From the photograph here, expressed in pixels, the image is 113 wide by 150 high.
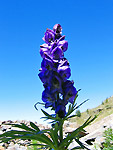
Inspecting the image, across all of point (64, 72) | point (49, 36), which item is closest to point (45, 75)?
point (64, 72)

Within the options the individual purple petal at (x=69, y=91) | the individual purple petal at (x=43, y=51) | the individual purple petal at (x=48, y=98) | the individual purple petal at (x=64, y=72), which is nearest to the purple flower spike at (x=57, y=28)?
the individual purple petal at (x=43, y=51)

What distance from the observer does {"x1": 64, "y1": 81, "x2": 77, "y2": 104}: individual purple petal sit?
94.7 inches

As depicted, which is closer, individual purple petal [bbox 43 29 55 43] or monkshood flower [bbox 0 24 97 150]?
monkshood flower [bbox 0 24 97 150]

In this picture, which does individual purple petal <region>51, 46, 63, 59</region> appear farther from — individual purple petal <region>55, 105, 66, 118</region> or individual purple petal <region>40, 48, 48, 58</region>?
individual purple petal <region>55, 105, 66, 118</region>

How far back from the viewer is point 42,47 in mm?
2588

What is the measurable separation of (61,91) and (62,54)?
499mm

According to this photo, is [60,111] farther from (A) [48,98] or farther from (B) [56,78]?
(B) [56,78]

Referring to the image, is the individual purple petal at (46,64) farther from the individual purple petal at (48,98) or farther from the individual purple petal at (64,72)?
the individual purple petal at (48,98)

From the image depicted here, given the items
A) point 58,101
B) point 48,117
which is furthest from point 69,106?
point 48,117

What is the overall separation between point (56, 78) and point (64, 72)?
12cm

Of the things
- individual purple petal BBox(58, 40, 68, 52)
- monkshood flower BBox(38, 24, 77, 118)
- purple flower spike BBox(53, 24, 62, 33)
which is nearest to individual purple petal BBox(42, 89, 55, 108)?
monkshood flower BBox(38, 24, 77, 118)

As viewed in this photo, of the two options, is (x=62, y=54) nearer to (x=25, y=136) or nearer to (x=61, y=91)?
(x=61, y=91)

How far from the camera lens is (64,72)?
7.86 ft

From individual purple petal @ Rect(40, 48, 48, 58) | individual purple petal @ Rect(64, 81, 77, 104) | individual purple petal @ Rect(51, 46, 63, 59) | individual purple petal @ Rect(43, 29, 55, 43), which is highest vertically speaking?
individual purple petal @ Rect(43, 29, 55, 43)
